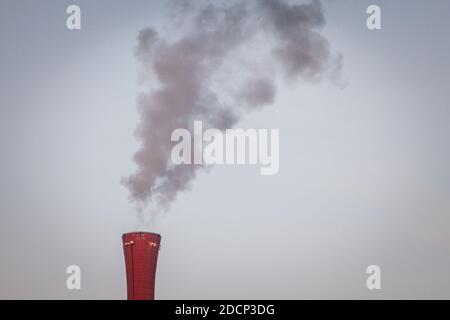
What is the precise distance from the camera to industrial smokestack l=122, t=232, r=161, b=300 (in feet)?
112

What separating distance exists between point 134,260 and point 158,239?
144cm

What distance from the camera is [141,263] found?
34.6 metres

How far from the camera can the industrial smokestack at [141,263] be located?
34.3 m
